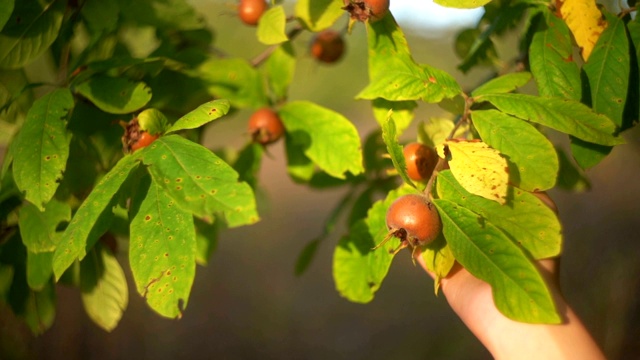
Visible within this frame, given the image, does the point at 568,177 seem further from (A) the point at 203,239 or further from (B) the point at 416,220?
(A) the point at 203,239

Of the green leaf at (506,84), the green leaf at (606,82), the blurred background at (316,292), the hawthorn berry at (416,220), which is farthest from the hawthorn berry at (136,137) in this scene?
the blurred background at (316,292)

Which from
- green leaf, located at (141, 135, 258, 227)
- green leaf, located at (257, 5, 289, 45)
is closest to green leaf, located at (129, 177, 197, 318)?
green leaf, located at (141, 135, 258, 227)

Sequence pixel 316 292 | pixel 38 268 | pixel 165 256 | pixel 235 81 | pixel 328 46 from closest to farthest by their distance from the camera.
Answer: pixel 165 256
pixel 38 268
pixel 235 81
pixel 328 46
pixel 316 292

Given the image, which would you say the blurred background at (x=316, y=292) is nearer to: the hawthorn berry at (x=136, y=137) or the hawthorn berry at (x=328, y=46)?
the hawthorn berry at (x=328, y=46)

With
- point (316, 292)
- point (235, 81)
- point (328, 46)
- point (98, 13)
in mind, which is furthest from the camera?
point (316, 292)

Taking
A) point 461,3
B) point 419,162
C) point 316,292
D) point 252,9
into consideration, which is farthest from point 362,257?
point 316,292

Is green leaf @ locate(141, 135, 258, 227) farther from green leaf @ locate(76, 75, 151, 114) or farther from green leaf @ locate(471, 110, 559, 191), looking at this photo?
green leaf @ locate(471, 110, 559, 191)
